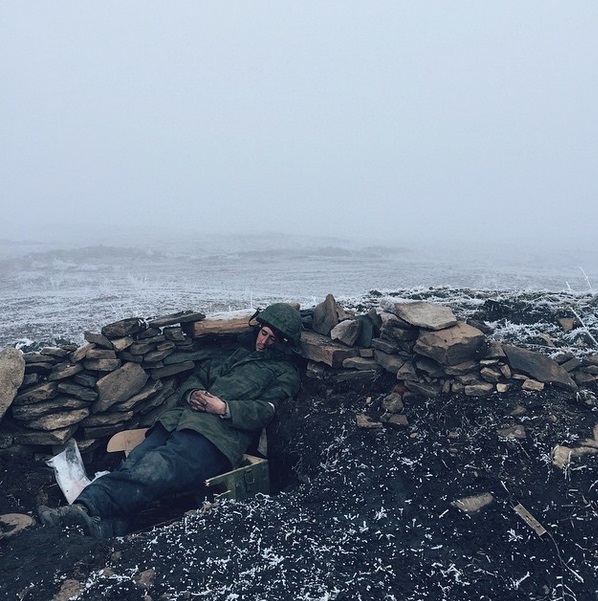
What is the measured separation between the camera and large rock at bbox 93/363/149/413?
5.40 meters

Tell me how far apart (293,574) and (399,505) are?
108 cm

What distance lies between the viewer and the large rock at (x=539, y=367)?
489cm

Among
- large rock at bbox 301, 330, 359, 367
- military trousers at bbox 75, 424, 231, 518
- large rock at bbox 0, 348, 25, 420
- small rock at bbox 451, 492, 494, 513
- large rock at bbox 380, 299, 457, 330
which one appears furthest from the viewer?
large rock at bbox 301, 330, 359, 367

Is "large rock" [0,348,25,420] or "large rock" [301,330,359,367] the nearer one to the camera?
"large rock" [0,348,25,420]

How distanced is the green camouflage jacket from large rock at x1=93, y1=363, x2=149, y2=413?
0.54 m

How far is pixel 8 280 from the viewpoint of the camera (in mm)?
13562

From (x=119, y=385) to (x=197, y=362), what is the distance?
3.33 feet

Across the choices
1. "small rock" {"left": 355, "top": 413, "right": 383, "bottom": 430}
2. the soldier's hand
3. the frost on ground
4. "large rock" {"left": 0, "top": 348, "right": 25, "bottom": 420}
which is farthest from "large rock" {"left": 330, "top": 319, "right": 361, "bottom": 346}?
"large rock" {"left": 0, "top": 348, "right": 25, "bottom": 420}

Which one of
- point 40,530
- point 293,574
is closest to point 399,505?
point 293,574

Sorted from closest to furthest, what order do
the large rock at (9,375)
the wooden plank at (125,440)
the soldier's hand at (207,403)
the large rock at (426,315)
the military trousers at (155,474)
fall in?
1. the military trousers at (155,474)
2. the large rock at (9,375)
3. the soldier's hand at (207,403)
4. the large rock at (426,315)
5. the wooden plank at (125,440)

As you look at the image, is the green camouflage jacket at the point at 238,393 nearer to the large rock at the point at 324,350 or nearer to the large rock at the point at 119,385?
the large rock at the point at 324,350

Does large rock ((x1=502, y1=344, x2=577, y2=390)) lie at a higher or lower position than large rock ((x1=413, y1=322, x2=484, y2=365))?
lower

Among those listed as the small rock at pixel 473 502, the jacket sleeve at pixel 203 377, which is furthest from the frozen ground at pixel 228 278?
the small rock at pixel 473 502

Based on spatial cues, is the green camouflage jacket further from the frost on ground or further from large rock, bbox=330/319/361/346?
large rock, bbox=330/319/361/346
